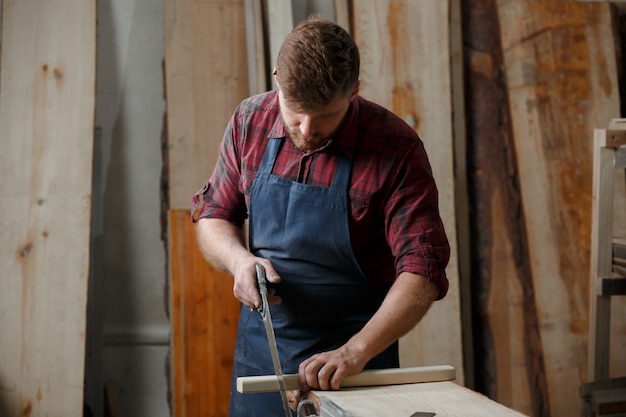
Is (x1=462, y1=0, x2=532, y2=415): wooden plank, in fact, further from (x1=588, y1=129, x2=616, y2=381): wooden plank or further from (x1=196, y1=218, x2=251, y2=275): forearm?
(x1=196, y1=218, x2=251, y2=275): forearm

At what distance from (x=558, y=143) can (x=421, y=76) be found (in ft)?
2.30

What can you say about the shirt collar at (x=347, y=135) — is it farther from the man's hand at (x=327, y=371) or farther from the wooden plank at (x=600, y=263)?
the wooden plank at (x=600, y=263)

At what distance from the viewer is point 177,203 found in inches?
130

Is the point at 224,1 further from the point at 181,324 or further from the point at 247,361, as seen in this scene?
the point at 247,361

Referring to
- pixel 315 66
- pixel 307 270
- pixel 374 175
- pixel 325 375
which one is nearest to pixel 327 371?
pixel 325 375

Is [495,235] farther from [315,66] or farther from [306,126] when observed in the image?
[315,66]

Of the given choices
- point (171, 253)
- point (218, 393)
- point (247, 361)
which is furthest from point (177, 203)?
point (247, 361)

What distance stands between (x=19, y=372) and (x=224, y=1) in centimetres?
180

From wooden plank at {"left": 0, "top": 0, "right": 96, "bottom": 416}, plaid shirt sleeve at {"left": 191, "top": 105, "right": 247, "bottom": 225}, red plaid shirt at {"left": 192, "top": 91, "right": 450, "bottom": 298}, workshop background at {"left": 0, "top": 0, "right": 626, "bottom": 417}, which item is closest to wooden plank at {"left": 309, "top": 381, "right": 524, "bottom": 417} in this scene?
red plaid shirt at {"left": 192, "top": 91, "right": 450, "bottom": 298}

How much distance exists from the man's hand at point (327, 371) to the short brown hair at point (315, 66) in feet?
2.00

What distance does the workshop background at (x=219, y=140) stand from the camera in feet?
10.3

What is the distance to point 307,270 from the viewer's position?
2088 millimetres

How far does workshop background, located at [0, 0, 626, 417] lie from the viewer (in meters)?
3.13

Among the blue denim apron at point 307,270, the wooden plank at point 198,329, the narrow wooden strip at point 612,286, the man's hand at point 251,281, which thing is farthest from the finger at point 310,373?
the narrow wooden strip at point 612,286
